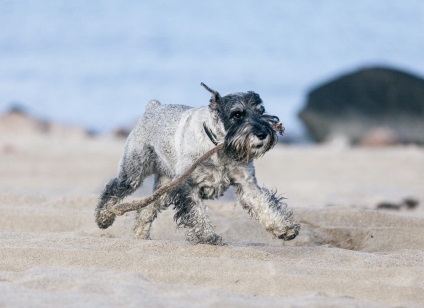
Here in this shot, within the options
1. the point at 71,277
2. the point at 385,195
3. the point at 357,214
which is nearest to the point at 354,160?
the point at 385,195

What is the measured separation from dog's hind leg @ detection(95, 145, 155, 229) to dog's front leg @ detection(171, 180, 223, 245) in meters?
0.93

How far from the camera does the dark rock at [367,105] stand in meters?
24.9

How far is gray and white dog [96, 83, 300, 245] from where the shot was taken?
6.99m

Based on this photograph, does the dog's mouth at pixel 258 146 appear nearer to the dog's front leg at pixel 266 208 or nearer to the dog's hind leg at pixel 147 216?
the dog's front leg at pixel 266 208

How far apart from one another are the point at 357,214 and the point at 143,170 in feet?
7.32

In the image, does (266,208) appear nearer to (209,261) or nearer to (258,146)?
(258,146)

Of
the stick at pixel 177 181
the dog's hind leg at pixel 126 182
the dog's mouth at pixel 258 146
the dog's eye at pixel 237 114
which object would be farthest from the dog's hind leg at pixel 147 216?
the dog's mouth at pixel 258 146

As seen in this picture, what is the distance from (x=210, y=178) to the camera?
7344mm

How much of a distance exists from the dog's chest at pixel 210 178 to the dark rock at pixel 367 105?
17321 mm

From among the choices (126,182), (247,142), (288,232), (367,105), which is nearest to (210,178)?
(247,142)

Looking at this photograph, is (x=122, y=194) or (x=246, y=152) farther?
(x=122, y=194)

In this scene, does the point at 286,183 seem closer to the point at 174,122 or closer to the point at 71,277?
the point at 174,122

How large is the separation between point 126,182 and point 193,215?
3.73ft

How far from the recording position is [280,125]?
23.4ft
